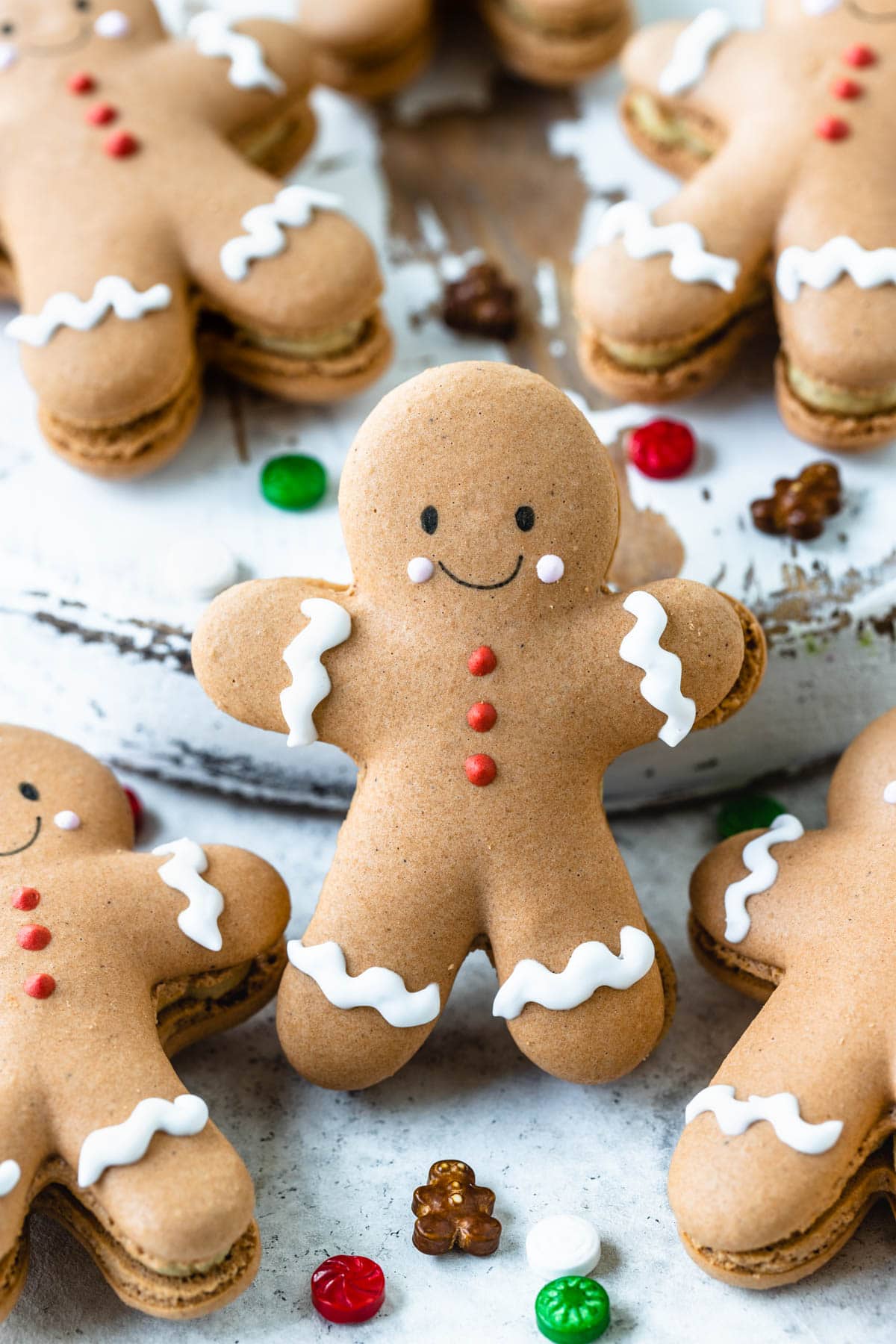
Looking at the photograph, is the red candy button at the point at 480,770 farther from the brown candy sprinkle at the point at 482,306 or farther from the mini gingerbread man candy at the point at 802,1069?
the brown candy sprinkle at the point at 482,306

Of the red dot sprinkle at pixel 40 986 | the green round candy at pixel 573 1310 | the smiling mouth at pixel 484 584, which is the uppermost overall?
the smiling mouth at pixel 484 584

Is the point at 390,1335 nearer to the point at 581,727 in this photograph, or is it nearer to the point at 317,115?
the point at 581,727

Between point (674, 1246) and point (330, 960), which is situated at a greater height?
point (330, 960)

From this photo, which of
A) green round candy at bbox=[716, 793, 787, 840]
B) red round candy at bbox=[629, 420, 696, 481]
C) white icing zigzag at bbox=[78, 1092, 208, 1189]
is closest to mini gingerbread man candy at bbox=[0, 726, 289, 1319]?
white icing zigzag at bbox=[78, 1092, 208, 1189]

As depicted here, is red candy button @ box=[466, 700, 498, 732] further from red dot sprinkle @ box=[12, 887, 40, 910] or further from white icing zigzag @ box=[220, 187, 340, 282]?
white icing zigzag @ box=[220, 187, 340, 282]

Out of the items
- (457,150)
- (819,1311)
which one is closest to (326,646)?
(819,1311)

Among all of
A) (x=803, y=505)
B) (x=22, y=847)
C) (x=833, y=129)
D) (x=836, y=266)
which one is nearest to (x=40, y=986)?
(x=22, y=847)

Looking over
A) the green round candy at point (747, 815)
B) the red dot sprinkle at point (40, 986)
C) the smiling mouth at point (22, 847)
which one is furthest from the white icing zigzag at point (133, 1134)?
the green round candy at point (747, 815)
